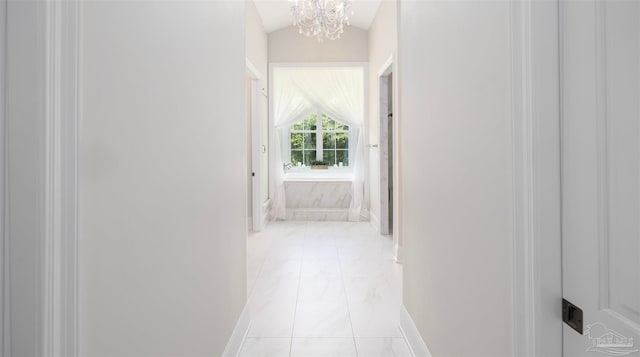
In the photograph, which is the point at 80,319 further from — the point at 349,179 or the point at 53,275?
the point at 349,179

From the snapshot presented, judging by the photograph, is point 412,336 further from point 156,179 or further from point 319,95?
point 319,95

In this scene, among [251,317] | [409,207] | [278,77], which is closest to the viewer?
[409,207]

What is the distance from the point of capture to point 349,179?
6148 millimetres

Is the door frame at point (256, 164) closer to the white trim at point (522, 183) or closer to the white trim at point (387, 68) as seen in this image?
the white trim at point (387, 68)

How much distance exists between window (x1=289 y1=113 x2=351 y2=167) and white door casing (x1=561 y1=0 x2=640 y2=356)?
6102 mm

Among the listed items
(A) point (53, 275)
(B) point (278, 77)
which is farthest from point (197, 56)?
(B) point (278, 77)

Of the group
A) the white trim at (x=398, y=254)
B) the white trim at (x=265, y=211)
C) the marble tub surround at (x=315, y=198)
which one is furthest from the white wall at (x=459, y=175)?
the marble tub surround at (x=315, y=198)

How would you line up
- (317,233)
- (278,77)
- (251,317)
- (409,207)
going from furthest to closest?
(278,77) → (317,233) → (251,317) → (409,207)

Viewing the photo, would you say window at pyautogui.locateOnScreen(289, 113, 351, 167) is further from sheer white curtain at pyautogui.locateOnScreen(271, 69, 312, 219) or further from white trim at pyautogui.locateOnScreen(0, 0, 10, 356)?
white trim at pyautogui.locateOnScreen(0, 0, 10, 356)

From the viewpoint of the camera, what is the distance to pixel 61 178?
2.44 feet

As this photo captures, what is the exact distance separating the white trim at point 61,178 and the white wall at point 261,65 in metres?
3.70

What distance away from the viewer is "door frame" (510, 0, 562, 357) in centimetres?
97

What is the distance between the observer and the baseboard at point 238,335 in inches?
77.0

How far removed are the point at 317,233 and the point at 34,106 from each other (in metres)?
4.43
